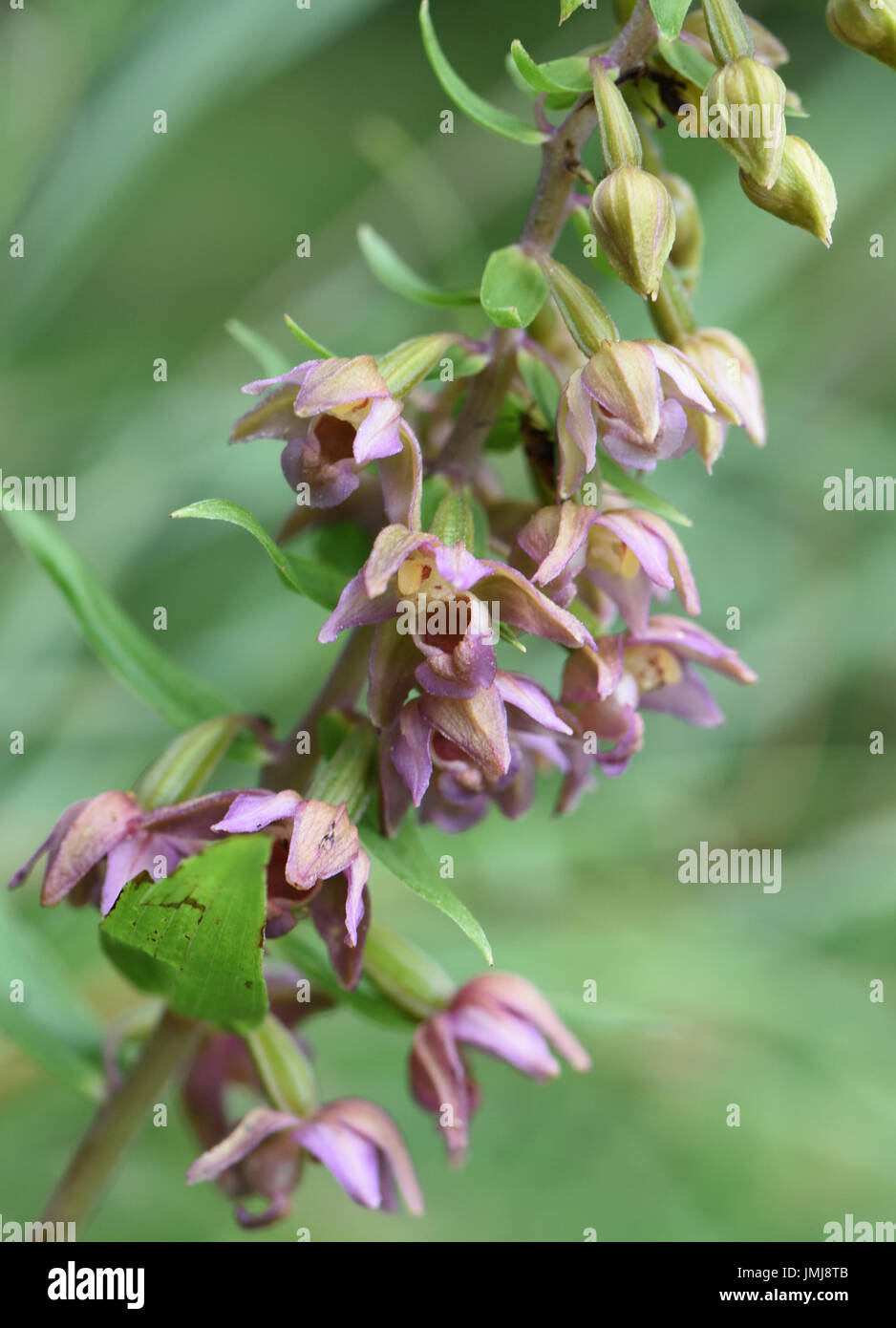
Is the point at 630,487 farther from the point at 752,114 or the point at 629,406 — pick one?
the point at 752,114

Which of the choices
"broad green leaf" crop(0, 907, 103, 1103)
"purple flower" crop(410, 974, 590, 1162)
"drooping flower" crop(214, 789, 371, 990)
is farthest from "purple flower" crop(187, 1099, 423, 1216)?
"broad green leaf" crop(0, 907, 103, 1103)

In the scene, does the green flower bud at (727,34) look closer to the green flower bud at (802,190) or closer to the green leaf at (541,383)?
the green flower bud at (802,190)

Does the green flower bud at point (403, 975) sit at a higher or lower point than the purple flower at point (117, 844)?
lower

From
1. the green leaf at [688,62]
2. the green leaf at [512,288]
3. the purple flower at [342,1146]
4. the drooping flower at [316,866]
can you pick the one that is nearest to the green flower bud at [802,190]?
the green leaf at [688,62]

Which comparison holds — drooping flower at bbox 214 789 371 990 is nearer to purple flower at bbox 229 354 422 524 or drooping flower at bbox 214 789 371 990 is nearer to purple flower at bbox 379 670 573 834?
purple flower at bbox 379 670 573 834

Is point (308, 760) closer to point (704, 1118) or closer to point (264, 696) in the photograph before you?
point (264, 696)

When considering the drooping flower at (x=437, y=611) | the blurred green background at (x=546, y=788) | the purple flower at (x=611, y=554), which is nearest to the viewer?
the drooping flower at (x=437, y=611)

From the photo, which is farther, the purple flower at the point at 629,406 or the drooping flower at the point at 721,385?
the drooping flower at the point at 721,385
